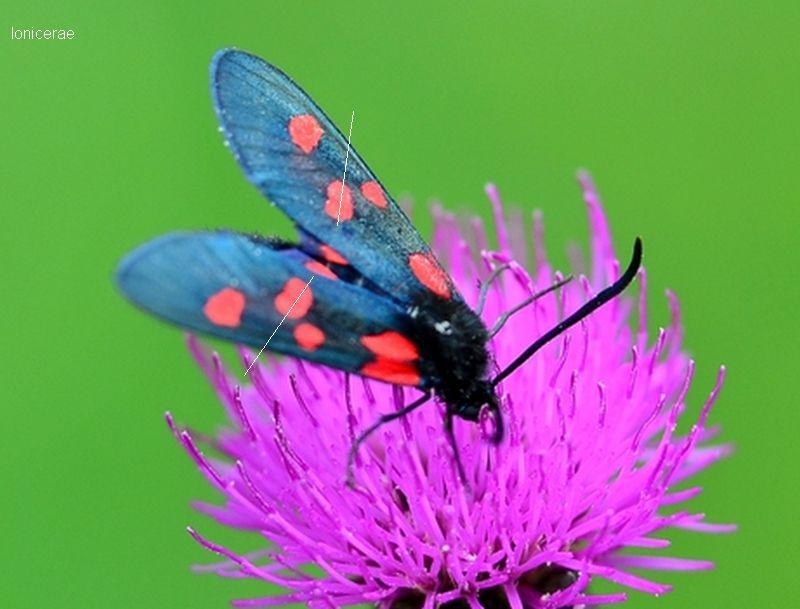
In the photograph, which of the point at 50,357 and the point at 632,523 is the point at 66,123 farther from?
the point at 632,523

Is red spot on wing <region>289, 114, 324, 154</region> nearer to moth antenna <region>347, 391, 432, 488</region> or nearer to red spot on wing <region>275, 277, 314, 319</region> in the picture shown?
red spot on wing <region>275, 277, 314, 319</region>


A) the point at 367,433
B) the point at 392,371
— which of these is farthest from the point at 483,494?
the point at 392,371

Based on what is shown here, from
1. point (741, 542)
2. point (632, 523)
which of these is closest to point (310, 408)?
point (632, 523)

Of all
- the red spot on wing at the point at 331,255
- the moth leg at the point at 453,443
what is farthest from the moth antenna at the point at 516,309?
the red spot on wing at the point at 331,255

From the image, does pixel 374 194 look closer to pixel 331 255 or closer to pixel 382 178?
pixel 331 255

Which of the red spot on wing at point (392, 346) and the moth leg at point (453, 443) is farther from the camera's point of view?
the moth leg at point (453, 443)

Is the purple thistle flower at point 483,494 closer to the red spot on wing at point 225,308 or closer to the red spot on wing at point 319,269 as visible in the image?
the red spot on wing at point 319,269

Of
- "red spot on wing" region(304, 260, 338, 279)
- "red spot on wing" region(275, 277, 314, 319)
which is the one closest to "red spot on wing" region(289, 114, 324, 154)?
"red spot on wing" region(304, 260, 338, 279)
